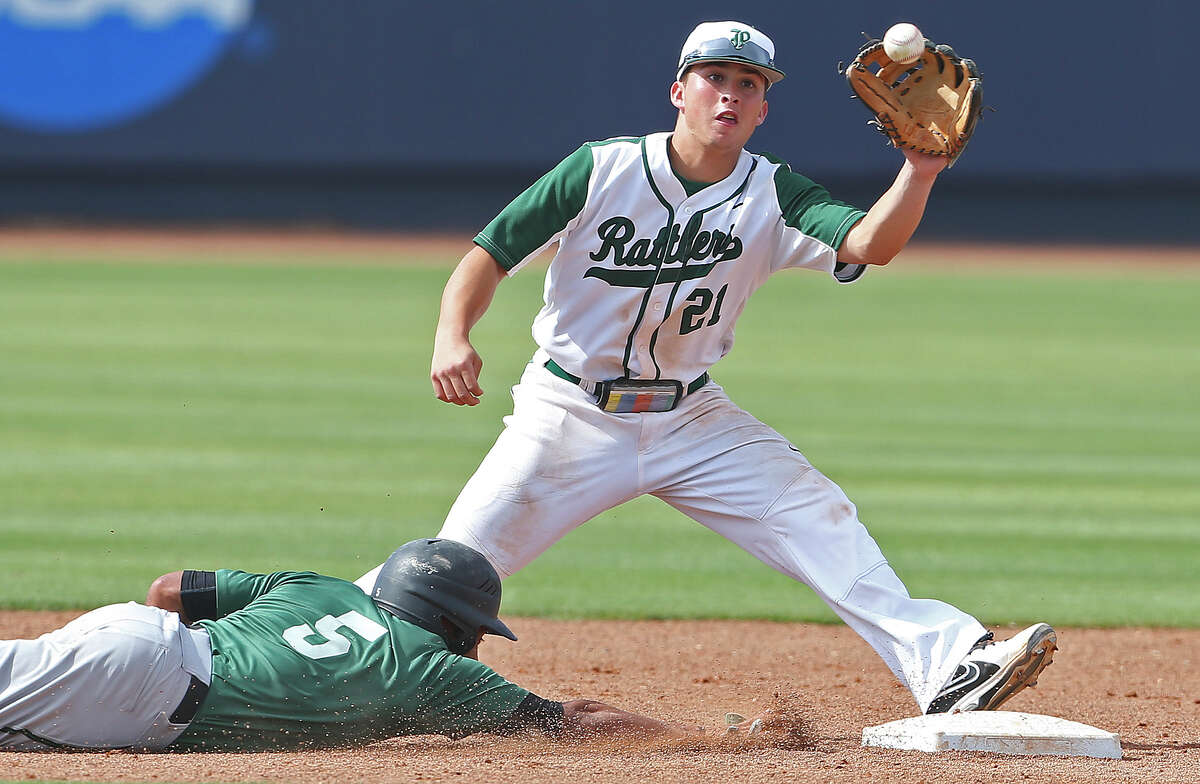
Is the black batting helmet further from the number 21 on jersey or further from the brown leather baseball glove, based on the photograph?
the brown leather baseball glove

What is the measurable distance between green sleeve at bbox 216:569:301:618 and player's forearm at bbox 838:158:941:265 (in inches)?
72.6

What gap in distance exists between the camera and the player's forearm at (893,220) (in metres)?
4.57

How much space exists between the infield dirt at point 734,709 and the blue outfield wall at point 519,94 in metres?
16.8

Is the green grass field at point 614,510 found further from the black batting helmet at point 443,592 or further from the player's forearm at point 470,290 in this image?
the black batting helmet at point 443,592

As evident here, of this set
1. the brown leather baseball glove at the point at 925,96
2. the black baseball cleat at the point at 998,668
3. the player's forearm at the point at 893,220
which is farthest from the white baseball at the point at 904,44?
the black baseball cleat at the point at 998,668

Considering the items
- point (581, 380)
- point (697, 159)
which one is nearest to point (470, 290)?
point (581, 380)

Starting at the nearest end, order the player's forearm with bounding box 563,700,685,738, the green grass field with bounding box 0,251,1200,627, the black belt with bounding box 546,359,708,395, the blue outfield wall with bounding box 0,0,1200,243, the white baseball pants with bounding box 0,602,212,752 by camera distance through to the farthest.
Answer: the white baseball pants with bounding box 0,602,212,752 < the player's forearm with bounding box 563,700,685,738 < the black belt with bounding box 546,359,708,395 < the green grass field with bounding box 0,251,1200,627 < the blue outfield wall with bounding box 0,0,1200,243

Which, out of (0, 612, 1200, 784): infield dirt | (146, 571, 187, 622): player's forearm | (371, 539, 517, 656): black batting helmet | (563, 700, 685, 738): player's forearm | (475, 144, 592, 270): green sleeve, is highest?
(475, 144, 592, 270): green sleeve

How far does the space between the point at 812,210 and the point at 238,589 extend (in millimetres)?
1983

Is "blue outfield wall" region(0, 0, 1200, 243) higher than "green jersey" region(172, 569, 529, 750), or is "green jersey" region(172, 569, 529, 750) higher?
"blue outfield wall" region(0, 0, 1200, 243)

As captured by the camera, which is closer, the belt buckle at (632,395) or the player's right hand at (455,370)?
the player's right hand at (455,370)

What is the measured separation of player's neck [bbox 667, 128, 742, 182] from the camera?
4.93 metres

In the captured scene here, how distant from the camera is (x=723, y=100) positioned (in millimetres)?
4828

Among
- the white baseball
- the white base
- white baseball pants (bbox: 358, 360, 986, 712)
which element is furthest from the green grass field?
the white baseball
